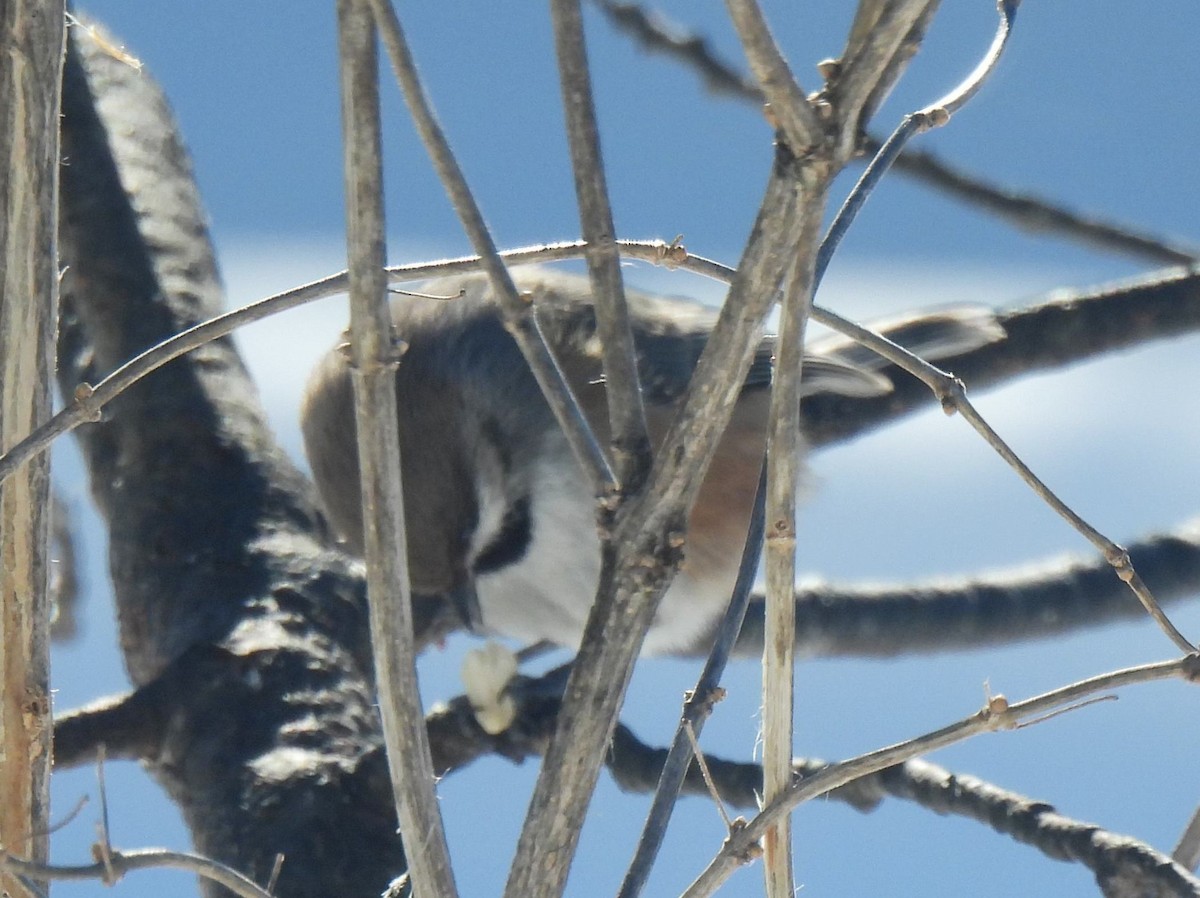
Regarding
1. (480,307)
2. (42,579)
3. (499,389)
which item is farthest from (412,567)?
(42,579)

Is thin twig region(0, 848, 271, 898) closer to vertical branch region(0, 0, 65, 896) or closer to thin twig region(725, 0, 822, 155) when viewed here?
vertical branch region(0, 0, 65, 896)

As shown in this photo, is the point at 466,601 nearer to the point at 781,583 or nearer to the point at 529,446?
the point at 529,446

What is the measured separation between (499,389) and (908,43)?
2.25 metres

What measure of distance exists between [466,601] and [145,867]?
5.98 ft

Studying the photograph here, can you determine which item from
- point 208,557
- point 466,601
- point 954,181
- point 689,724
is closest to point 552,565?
point 466,601

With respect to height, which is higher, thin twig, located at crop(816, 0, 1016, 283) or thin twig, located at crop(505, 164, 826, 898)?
thin twig, located at crop(816, 0, 1016, 283)

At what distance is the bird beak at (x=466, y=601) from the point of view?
8.96 ft

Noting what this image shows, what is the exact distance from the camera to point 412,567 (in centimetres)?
278

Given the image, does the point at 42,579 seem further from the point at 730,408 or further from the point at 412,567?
the point at 412,567

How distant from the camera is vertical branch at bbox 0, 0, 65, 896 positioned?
989mm

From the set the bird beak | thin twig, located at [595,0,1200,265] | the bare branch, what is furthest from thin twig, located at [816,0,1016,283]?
the bird beak

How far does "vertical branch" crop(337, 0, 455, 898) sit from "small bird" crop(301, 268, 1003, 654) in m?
1.73

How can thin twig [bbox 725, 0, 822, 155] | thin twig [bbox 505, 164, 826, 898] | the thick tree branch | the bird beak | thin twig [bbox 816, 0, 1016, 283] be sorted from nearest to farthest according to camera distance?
1. thin twig [bbox 725, 0, 822, 155]
2. thin twig [bbox 505, 164, 826, 898]
3. thin twig [bbox 816, 0, 1016, 283]
4. the thick tree branch
5. the bird beak

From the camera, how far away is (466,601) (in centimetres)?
274
